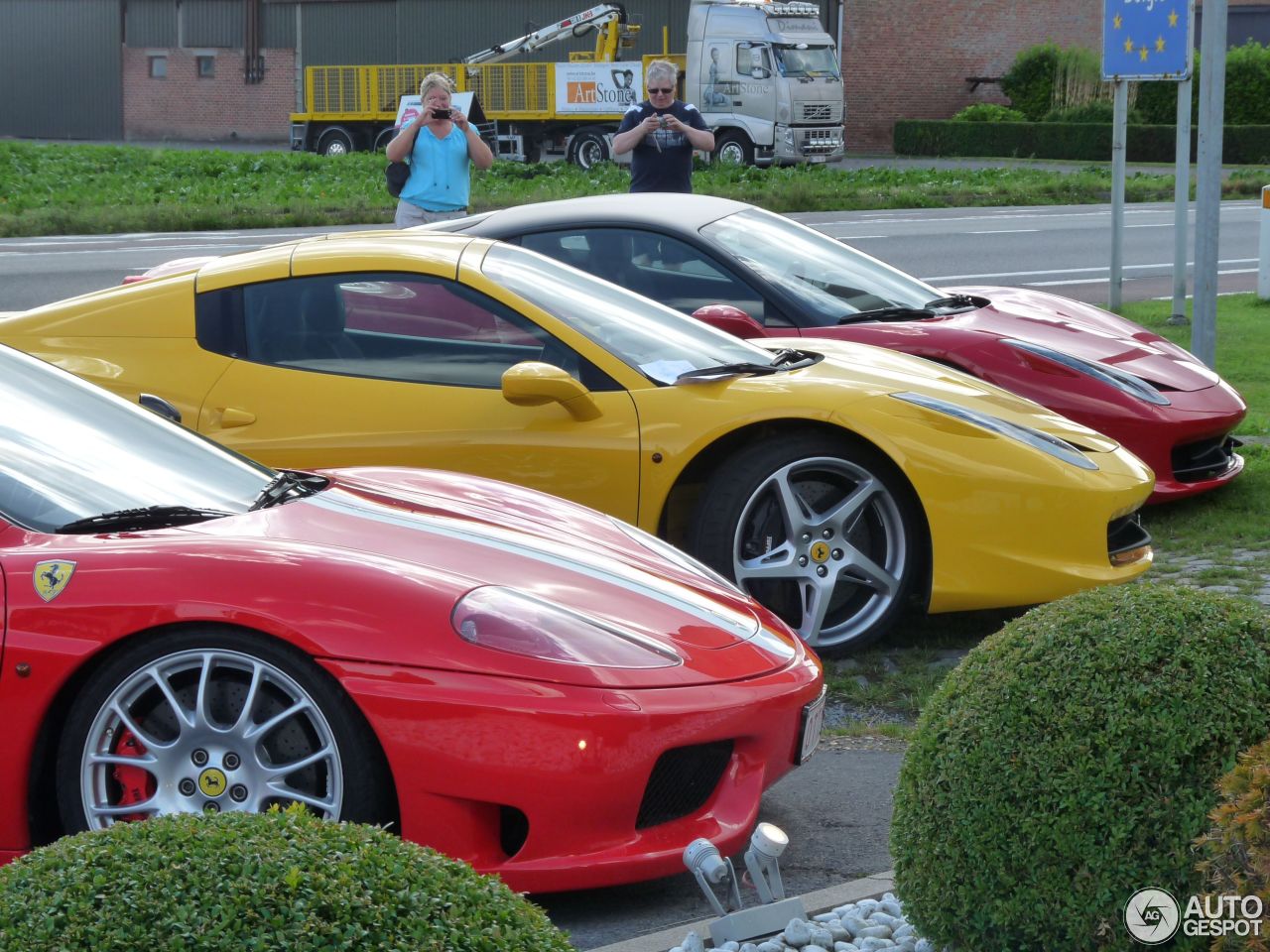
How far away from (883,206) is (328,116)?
59.5 ft

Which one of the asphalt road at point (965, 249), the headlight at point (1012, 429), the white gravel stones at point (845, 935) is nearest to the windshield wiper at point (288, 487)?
the white gravel stones at point (845, 935)

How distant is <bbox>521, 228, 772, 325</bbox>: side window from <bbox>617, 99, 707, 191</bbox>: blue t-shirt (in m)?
3.20

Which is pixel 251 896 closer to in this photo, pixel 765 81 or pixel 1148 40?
pixel 1148 40

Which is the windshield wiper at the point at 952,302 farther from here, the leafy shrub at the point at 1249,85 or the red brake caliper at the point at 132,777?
the leafy shrub at the point at 1249,85

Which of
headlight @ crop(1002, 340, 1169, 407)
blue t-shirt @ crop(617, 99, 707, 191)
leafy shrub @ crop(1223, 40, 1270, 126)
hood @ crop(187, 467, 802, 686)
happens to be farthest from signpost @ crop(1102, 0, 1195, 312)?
leafy shrub @ crop(1223, 40, 1270, 126)

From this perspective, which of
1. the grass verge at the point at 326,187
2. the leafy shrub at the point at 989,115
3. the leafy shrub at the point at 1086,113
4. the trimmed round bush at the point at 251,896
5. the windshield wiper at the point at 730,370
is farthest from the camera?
the leafy shrub at the point at 989,115

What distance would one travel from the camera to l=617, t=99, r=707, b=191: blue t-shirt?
998 centimetres

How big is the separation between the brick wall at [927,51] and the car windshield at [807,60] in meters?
14.2

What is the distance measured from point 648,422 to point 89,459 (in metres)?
1.91

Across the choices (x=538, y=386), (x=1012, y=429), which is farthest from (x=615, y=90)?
(x=538, y=386)

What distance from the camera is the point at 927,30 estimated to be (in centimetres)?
4744

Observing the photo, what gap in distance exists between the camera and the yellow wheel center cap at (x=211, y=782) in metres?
3.25

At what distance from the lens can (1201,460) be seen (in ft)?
22.6

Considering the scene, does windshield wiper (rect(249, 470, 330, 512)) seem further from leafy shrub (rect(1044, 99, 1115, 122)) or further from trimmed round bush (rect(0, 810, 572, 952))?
leafy shrub (rect(1044, 99, 1115, 122))
